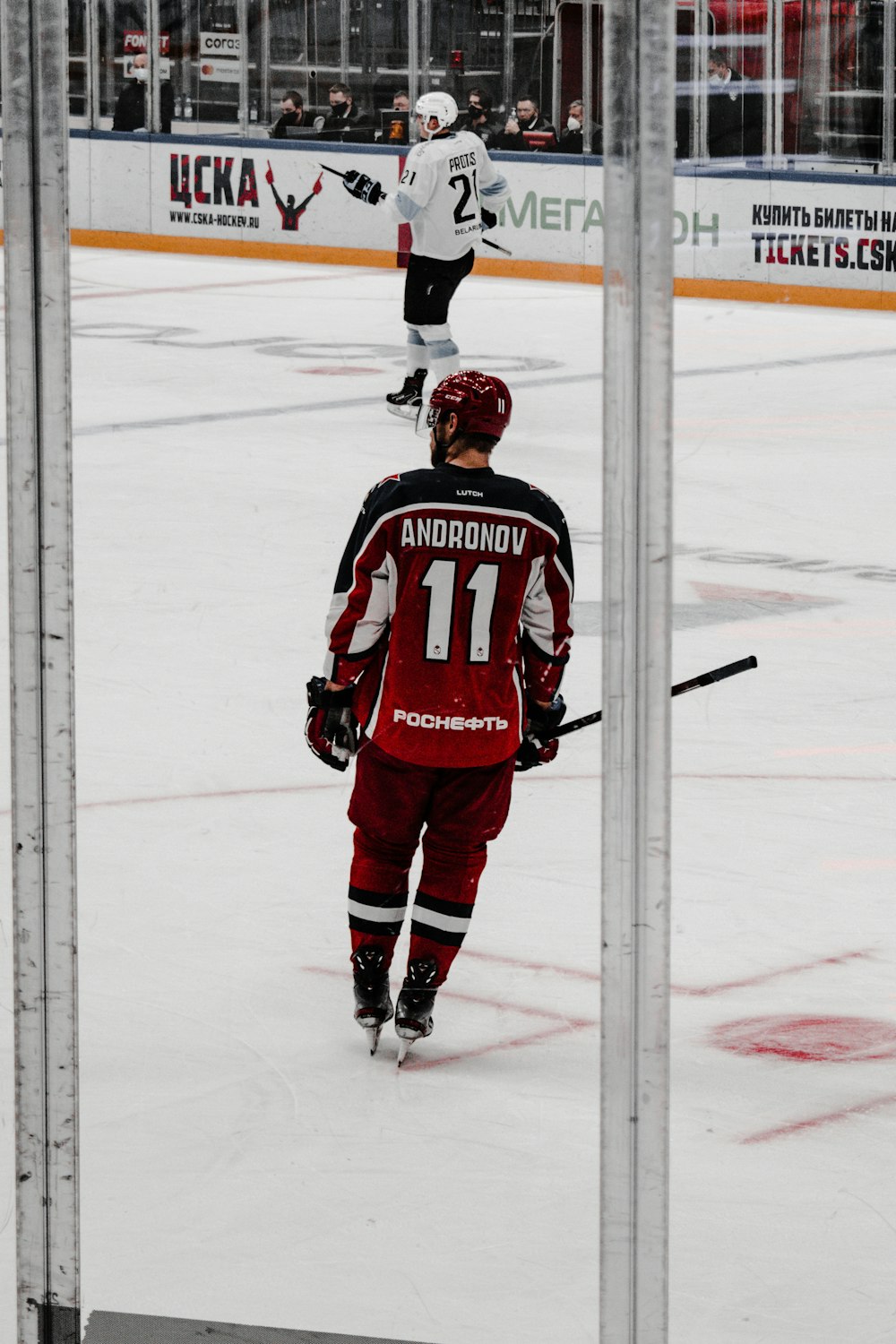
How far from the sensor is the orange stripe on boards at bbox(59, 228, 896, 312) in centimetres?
1433

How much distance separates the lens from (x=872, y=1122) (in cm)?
306

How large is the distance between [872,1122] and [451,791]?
774mm

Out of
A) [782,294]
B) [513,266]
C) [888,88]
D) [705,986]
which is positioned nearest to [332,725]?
[705,986]

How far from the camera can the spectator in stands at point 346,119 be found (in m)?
17.1

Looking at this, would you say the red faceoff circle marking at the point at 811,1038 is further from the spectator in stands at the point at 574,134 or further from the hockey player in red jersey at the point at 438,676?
the spectator in stands at the point at 574,134

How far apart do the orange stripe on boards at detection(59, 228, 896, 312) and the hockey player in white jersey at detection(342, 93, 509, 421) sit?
506 cm

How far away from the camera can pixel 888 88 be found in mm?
14188

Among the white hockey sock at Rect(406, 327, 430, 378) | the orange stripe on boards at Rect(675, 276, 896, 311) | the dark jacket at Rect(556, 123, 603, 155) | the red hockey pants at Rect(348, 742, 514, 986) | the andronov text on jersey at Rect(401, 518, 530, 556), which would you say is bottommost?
the red hockey pants at Rect(348, 742, 514, 986)

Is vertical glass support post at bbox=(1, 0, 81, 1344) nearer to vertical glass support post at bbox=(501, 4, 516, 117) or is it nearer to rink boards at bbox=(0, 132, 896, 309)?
rink boards at bbox=(0, 132, 896, 309)

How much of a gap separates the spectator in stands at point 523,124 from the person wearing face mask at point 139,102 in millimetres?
2963

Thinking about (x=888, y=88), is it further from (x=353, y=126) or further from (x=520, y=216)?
(x=353, y=126)

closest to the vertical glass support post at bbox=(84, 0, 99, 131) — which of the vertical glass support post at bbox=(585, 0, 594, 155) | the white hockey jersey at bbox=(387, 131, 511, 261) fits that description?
the vertical glass support post at bbox=(585, 0, 594, 155)

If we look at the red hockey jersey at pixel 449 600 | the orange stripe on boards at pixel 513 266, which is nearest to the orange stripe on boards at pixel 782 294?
the orange stripe on boards at pixel 513 266

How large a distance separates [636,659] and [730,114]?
45.3ft
